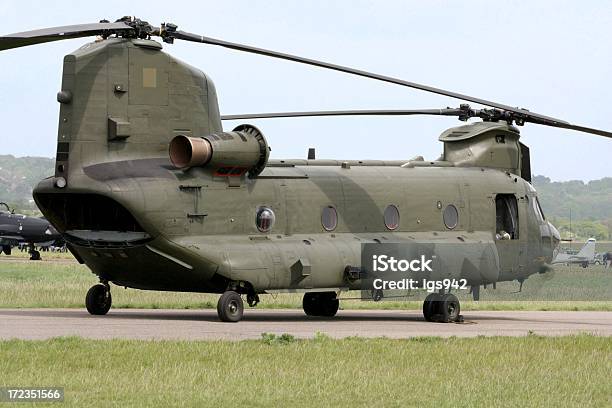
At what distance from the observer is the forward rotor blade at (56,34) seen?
74.9ft

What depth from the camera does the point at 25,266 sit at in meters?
70.5

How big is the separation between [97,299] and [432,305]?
8345mm

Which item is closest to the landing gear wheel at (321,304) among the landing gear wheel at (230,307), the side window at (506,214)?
the landing gear wheel at (230,307)

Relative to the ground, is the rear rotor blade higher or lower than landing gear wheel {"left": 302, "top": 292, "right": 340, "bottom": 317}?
higher

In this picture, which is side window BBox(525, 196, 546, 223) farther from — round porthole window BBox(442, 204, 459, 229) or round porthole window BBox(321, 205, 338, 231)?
round porthole window BBox(321, 205, 338, 231)

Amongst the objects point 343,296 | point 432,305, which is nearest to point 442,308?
point 432,305

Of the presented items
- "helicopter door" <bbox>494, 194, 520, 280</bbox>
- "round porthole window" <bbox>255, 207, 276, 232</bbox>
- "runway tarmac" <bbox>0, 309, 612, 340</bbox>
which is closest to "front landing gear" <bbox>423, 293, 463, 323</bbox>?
"runway tarmac" <bbox>0, 309, 612, 340</bbox>

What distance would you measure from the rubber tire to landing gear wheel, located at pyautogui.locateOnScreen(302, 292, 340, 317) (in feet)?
10.2

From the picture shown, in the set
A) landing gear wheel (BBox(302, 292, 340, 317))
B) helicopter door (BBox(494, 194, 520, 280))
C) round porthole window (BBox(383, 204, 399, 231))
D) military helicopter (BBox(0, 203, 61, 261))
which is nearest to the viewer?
round porthole window (BBox(383, 204, 399, 231))

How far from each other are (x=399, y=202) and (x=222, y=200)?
5448mm

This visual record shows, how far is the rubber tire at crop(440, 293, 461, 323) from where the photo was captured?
29.7 metres

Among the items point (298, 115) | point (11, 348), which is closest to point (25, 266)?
point (298, 115)

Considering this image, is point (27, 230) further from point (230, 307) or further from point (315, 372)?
point (315, 372)

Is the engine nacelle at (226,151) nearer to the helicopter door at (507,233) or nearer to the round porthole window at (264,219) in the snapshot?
the round porthole window at (264,219)
